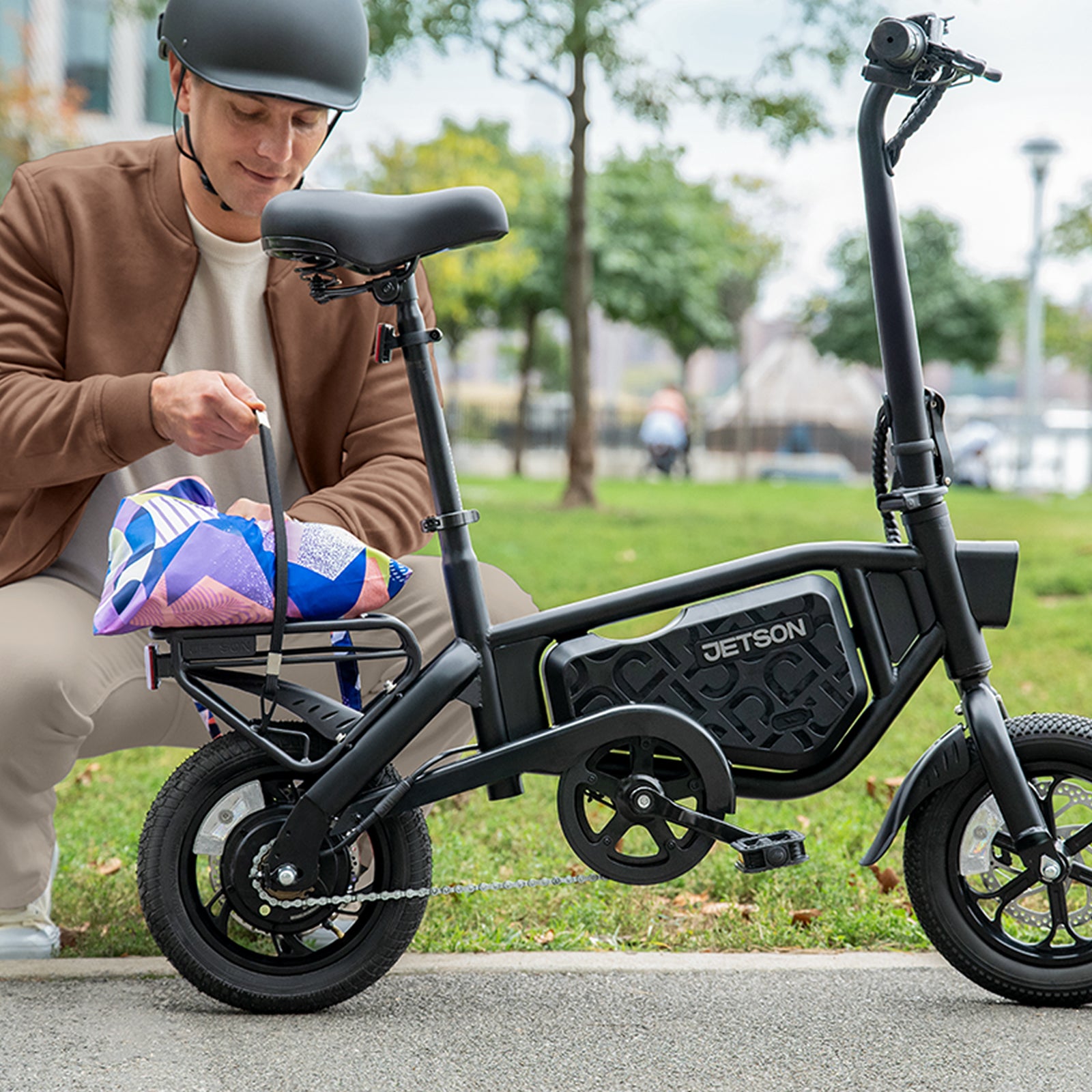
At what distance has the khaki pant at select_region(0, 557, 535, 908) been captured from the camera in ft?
8.17

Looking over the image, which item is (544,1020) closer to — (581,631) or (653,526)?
(581,631)

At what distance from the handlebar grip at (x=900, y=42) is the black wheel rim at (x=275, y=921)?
4.79ft

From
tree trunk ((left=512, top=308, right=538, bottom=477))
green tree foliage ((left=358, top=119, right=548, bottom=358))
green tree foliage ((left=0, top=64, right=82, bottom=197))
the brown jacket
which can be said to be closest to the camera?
the brown jacket

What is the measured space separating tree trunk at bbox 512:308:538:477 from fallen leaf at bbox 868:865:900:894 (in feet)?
69.4

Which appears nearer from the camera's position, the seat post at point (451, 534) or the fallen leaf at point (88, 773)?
the seat post at point (451, 534)

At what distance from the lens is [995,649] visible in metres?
6.50

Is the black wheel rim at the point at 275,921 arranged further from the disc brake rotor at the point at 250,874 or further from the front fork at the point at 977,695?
the front fork at the point at 977,695

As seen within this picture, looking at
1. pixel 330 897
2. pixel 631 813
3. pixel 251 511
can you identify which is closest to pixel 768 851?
pixel 631 813

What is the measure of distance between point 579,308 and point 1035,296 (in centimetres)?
902

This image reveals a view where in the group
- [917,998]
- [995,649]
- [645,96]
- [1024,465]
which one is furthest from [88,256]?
[1024,465]

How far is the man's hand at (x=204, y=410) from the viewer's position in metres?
2.29

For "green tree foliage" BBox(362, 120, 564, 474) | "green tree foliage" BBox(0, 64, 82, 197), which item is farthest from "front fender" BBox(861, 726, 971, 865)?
"green tree foliage" BBox(0, 64, 82, 197)

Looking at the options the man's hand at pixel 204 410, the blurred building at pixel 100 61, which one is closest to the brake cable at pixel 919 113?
the man's hand at pixel 204 410

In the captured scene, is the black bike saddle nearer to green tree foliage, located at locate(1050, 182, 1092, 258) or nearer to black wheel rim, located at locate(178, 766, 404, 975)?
black wheel rim, located at locate(178, 766, 404, 975)
